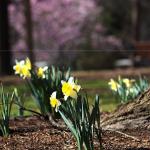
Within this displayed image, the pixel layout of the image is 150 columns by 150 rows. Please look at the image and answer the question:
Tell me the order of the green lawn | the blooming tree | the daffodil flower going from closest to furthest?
1. the daffodil flower
2. the green lawn
3. the blooming tree

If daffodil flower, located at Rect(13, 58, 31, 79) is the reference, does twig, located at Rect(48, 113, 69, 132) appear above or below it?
below

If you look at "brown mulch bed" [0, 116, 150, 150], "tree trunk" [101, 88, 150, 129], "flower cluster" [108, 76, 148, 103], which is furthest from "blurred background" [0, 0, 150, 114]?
"brown mulch bed" [0, 116, 150, 150]

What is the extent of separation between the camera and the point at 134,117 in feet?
17.4

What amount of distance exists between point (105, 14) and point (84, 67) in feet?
19.2

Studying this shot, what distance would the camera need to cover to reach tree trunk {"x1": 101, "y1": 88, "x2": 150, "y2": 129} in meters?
5.23

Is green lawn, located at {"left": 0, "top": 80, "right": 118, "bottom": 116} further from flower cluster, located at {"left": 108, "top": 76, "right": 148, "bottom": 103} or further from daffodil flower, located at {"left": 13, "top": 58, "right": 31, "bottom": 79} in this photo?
daffodil flower, located at {"left": 13, "top": 58, "right": 31, "bottom": 79}

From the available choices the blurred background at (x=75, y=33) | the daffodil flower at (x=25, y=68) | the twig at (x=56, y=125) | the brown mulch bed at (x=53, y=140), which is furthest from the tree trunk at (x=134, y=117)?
the blurred background at (x=75, y=33)

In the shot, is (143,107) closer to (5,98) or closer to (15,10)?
(5,98)

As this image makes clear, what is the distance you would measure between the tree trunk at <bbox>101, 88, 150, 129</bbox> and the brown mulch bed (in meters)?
0.08

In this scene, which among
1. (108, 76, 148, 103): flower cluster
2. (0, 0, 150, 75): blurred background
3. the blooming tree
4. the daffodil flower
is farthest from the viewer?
the blooming tree

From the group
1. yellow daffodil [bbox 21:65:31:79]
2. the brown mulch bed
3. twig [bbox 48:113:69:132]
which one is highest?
yellow daffodil [bbox 21:65:31:79]

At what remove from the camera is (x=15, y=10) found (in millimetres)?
28516

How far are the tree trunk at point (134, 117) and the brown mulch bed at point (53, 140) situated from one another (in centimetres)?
8

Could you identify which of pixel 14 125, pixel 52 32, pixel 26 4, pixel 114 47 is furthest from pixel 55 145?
pixel 114 47
